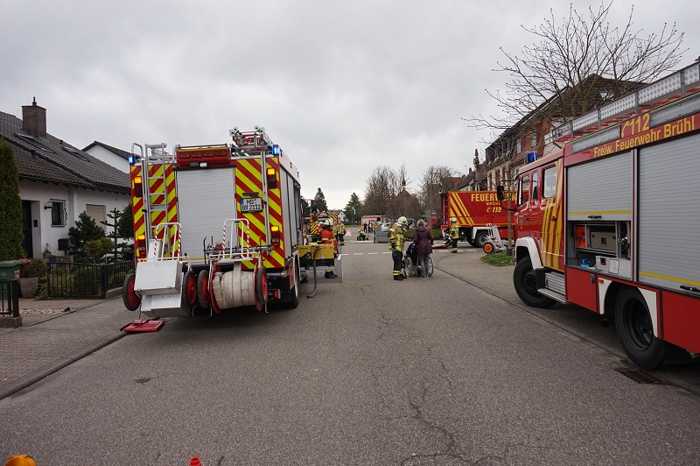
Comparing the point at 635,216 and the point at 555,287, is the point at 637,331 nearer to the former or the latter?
the point at 635,216

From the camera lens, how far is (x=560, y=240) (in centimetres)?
701

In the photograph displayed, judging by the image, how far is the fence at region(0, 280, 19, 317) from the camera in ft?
25.8

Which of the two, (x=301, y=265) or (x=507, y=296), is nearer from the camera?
(x=507, y=296)

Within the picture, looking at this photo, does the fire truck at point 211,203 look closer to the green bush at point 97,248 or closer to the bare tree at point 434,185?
the green bush at point 97,248

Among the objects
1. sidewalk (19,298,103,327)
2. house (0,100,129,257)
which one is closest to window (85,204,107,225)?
house (0,100,129,257)

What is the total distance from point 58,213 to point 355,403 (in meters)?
17.3

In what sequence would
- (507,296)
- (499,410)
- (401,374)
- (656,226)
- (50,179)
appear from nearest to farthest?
1. (499,410)
2. (656,226)
3. (401,374)
4. (507,296)
5. (50,179)

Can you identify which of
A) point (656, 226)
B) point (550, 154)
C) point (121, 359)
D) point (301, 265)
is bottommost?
point (121, 359)

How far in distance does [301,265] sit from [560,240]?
582 cm

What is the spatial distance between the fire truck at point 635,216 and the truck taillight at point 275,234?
13.9 ft

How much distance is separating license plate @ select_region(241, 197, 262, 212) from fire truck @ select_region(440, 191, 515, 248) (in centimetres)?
1830

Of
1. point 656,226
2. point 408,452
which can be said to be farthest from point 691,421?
point 408,452

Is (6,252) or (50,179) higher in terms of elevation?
(50,179)

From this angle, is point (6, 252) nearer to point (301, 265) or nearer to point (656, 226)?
point (301, 265)
